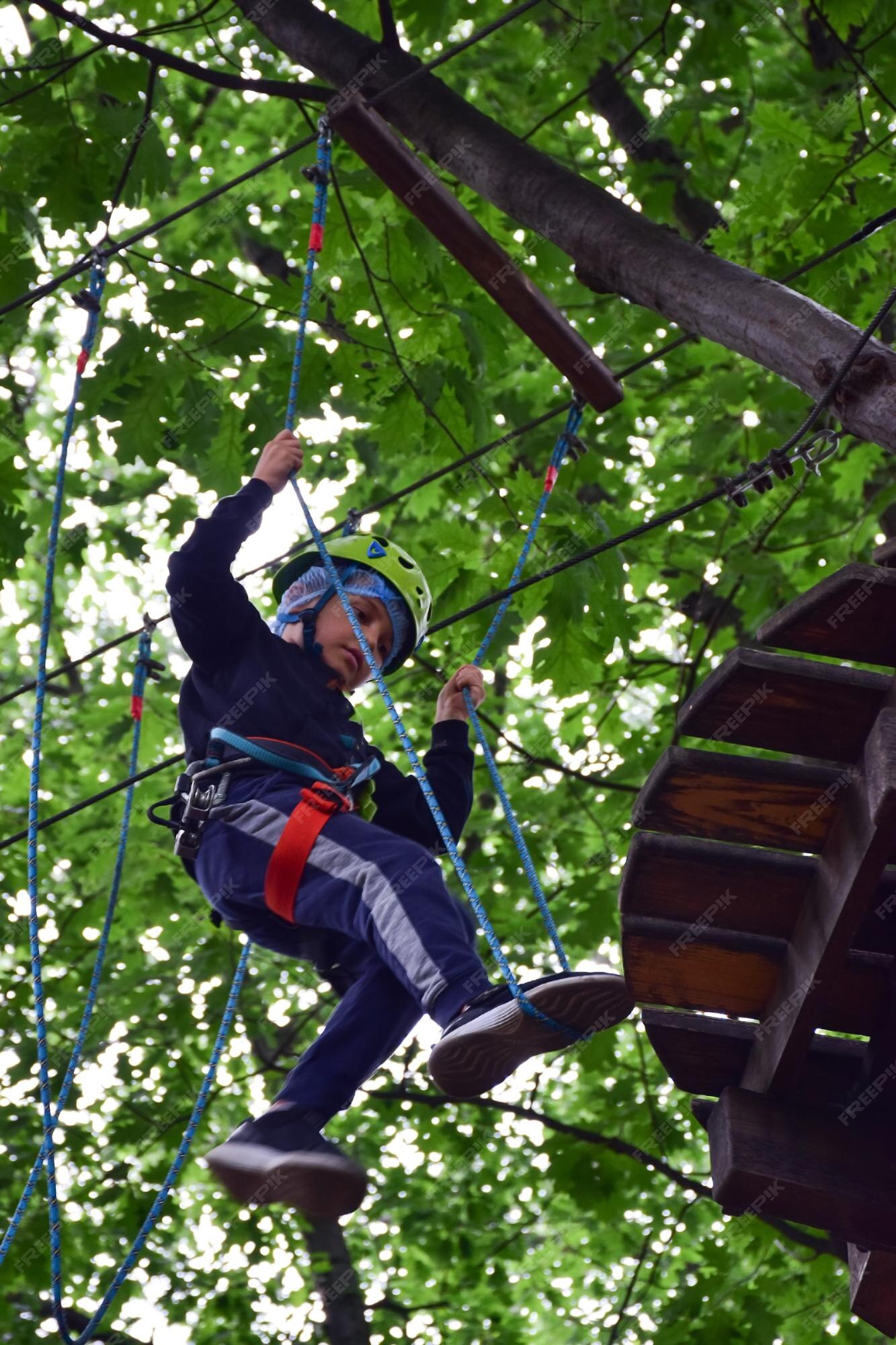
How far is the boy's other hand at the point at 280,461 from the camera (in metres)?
3.66

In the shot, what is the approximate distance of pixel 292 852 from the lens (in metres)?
3.18

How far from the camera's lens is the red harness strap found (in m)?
3.18

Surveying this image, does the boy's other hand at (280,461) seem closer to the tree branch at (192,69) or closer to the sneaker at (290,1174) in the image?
the tree branch at (192,69)

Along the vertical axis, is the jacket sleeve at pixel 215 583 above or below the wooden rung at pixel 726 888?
above

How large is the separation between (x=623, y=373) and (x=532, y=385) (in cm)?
264

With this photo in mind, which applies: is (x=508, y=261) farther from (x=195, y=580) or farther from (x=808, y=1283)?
(x=808, y=1283)

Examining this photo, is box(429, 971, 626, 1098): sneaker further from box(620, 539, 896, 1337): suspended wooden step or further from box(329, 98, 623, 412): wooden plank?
box(329, 98, 623, 412): wooden plank

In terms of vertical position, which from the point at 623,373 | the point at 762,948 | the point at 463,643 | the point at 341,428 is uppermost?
the point at 341,428

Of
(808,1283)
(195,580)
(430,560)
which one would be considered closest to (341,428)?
(430,560)

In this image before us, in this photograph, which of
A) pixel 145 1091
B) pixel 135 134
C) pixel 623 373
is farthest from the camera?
pixel 145 1091

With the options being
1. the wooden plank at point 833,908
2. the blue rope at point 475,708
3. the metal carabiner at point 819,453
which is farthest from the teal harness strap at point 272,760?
the metal carabiner at point 819,453

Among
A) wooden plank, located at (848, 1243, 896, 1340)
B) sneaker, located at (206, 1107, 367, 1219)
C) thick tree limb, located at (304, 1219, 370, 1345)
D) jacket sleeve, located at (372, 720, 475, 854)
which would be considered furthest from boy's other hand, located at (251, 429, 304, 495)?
thick tree limb, located at (304, 1219, 370, 1345)

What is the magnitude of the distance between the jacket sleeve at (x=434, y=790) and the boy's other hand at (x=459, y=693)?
0.13 feet

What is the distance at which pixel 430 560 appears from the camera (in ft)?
17.5
